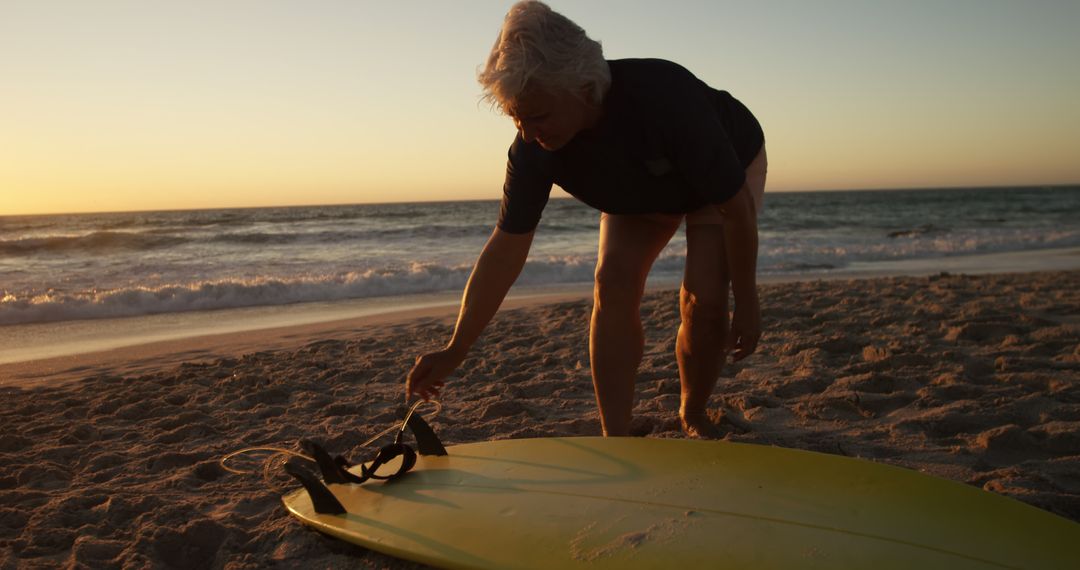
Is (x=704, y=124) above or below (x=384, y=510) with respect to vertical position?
above

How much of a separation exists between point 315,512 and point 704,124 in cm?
136

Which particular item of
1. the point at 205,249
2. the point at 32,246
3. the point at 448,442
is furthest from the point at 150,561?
the point at 32,246

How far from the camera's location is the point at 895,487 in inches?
70.5

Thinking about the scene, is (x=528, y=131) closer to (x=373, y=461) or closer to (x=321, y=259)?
(x=373, y=461)

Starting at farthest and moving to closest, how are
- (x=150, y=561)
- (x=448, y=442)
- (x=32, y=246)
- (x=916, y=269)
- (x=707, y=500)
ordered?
1. (x=32, y=246)
2. (x=916, y=269)
3. (x=448, y=442)
4. (x=150, y=561)
5. (x=707, y=500)

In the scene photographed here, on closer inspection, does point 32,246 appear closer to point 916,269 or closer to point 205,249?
point 205,249

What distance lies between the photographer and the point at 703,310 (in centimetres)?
233

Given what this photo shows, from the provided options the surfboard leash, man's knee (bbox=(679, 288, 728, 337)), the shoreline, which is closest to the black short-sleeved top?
man's knee (bbox=(679, 288, 728, 337))

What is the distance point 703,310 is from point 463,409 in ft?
4.18

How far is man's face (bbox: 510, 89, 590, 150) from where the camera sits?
1754 mm

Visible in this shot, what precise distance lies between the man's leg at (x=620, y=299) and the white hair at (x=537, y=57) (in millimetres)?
620

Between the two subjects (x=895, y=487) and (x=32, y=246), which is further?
(x=32, y=246)

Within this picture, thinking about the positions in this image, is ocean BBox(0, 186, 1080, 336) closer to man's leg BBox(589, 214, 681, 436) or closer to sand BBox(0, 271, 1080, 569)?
sand BBox(0, 271, 1080, 569)

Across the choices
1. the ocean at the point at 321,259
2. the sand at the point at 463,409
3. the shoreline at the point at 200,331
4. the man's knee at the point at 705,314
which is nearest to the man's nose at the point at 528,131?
the man's knee at the point at 705,314
